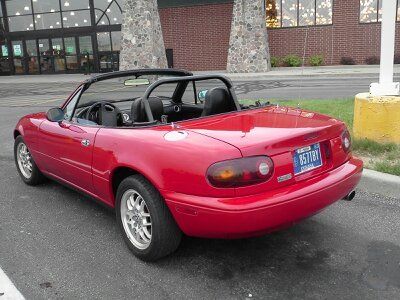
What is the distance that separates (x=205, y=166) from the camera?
290 centimetres

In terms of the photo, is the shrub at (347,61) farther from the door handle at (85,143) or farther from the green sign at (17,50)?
the door handle at (85,143)

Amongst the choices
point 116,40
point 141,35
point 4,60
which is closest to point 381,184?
point 141,35

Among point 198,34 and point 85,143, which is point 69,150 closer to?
point 85,143

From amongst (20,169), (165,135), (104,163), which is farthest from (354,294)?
(20,169)

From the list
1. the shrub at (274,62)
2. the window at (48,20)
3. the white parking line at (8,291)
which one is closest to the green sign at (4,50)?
the window at (48,20)

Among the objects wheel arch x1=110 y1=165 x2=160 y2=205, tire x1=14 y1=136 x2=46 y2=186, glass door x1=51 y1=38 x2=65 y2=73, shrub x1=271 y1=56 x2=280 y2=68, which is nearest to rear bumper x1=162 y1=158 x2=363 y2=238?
wheel arch x1=110 y1=165 x2=160 y2=205

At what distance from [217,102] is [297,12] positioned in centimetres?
2290

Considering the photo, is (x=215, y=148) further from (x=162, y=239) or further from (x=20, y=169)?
(x=20, y=169)

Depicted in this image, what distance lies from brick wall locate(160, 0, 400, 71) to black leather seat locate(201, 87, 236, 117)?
22117 millimetres

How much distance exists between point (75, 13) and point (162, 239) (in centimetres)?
2824

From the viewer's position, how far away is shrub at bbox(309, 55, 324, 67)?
24.9 m

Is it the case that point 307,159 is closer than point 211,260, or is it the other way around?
point 307,159

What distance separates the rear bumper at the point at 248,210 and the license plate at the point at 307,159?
0.32 feet

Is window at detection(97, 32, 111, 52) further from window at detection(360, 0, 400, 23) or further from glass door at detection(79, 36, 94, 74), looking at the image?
window at detection(360, 0, 400, 23)
